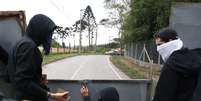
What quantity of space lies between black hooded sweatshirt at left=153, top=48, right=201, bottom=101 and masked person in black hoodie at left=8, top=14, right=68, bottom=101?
828mm

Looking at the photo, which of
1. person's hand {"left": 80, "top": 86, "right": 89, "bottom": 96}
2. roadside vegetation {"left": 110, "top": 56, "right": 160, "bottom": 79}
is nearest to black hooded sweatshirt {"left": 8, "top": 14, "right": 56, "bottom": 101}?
person's hand {"left": 80, "top": 86, "right": 89, "bottom": 96}

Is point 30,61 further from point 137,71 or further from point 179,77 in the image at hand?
point 137,71

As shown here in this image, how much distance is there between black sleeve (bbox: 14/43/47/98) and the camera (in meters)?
4.67

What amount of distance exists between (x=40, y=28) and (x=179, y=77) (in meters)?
1.24

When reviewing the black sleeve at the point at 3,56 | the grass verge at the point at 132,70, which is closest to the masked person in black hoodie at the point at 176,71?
the black sleeve at the point at 3,56

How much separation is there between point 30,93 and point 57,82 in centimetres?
98

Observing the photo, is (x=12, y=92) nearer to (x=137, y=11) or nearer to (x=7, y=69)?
(x=7, y=69)

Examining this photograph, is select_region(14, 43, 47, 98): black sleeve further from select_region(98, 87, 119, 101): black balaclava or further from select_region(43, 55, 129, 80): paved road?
select_region(43, 55, 129, 80): paved road

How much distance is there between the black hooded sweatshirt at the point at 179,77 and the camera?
15.9ft

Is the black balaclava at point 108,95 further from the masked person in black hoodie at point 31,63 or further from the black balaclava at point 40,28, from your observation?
the black balaclava at point 40,28

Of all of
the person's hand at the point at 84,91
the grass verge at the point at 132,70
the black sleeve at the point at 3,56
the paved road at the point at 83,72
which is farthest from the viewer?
the paved road at the point at 83,72

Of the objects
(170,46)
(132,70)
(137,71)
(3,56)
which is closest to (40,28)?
(3,56)

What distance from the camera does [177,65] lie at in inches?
190

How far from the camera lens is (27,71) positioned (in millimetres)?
4684
